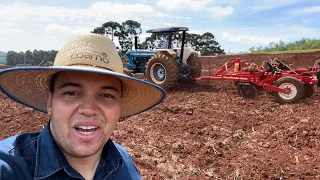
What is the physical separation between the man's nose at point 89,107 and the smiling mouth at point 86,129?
59mm

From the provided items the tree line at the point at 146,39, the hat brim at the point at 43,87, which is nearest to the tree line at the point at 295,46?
the tree line at the point at 146,39

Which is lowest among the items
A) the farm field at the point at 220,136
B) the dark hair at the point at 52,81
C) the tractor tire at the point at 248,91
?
the farm field at the point at 220,136

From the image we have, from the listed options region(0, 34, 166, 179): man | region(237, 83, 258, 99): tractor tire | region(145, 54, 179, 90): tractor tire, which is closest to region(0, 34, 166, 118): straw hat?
region(0, 34, 166, 179): man

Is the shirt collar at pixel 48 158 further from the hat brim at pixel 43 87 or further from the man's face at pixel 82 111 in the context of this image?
the hat brim at pixel 43 87

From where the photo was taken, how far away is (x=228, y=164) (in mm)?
4398

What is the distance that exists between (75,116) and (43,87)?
1.38ft

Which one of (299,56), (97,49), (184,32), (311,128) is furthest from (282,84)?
(299,56)

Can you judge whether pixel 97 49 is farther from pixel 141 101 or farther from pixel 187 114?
pixel 187 114

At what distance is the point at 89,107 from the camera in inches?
59.7

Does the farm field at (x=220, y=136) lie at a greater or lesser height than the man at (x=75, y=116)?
lesser

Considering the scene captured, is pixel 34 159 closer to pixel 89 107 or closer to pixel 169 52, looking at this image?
pixel 89 107

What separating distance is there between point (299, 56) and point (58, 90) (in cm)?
1771

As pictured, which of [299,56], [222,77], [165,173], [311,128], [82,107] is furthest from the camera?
[299,56]

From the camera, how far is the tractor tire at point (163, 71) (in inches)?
380
